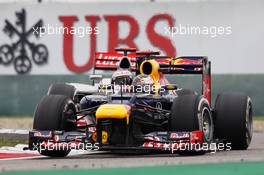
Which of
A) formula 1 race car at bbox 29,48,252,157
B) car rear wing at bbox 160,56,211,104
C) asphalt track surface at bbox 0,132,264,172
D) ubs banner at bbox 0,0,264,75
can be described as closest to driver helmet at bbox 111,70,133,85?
formula 1 race car at bbox 29,48,252,157

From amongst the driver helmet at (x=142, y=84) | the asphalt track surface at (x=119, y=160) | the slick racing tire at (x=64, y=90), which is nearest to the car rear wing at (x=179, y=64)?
the driver helmet at (x=142, y=84)

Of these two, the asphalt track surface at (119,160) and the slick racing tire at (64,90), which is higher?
the slick racing tire at (64,90)

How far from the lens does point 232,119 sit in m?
17.2

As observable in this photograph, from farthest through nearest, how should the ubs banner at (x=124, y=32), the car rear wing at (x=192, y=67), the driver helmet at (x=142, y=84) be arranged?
1. the ubs banner at (x=124, y=32)
2. the car rear wing at (x=192, y=67)
3. the driver helmet at (x=142, y=84)

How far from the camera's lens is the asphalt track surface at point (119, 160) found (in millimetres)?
13344

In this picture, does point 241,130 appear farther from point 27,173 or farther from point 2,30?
point 2,30

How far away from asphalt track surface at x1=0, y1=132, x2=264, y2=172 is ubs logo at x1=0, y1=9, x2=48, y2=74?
13.9m

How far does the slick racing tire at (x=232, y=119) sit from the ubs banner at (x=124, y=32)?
1190 cm

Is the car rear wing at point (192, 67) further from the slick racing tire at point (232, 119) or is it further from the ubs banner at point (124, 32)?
the ubs banner at point (124, 32)

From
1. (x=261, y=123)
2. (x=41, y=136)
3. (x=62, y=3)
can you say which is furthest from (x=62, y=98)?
(x=62, y=3)

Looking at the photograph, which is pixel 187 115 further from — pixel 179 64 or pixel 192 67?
pixel 179 64

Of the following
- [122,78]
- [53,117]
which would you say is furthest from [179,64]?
[53,117]

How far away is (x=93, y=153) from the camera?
57.6 feet

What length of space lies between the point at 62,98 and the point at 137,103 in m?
1.24
